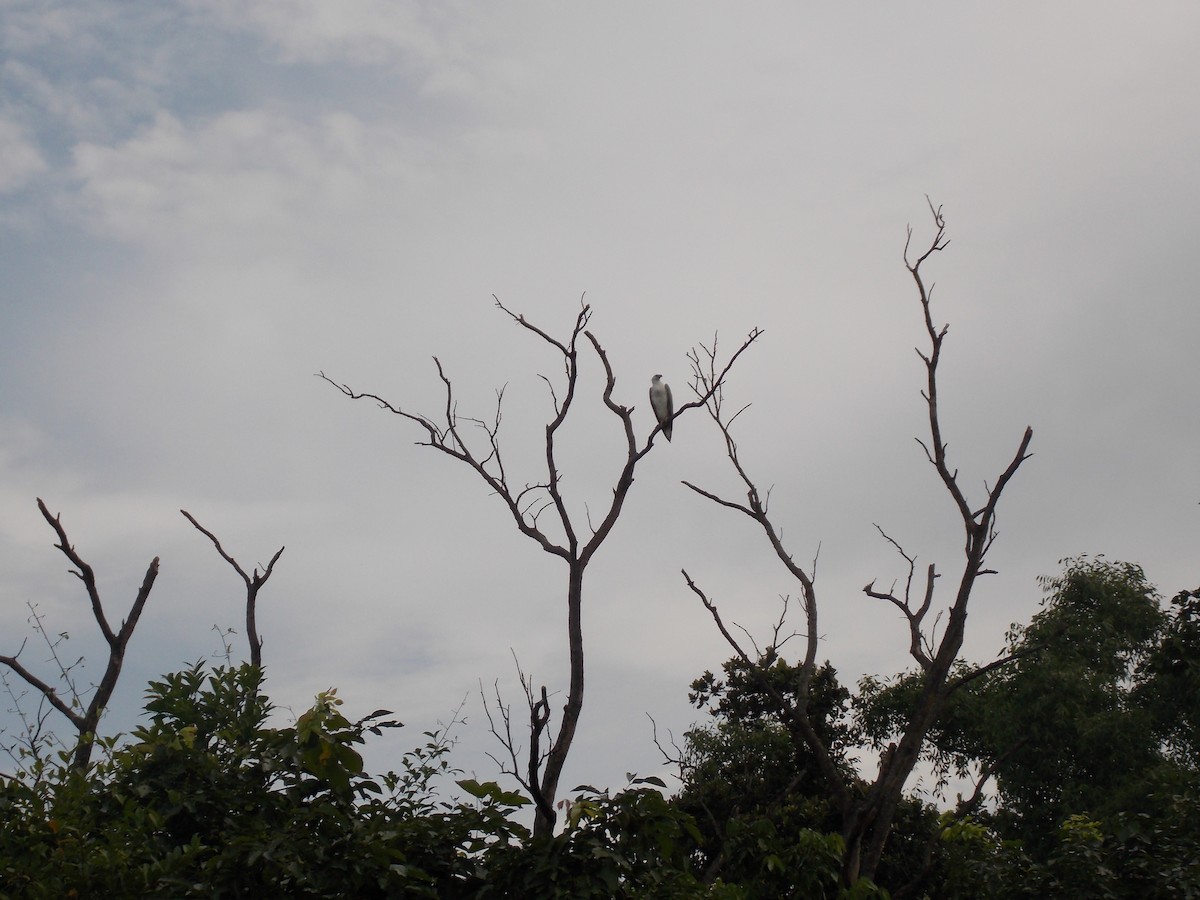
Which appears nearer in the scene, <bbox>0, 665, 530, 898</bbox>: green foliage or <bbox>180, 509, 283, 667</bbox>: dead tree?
<bbox>0, 665, 530, 898</bbox>: green foliage

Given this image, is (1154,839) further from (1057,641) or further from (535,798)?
(1057,641)

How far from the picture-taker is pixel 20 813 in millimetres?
5371

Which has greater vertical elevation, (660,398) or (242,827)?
(660,398)

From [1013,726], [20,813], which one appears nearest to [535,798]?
[20,813]

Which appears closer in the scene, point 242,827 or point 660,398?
point 242,827

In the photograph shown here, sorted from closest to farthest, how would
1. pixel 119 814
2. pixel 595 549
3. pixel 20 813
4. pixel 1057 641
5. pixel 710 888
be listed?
pixel 20 813 → pixel 119 814 → pixel 710 888 → pixel 595 549 → pixel 1057 641

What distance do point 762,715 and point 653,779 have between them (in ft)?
48.0

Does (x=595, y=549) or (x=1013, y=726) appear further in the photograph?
(x=1013, y=726)

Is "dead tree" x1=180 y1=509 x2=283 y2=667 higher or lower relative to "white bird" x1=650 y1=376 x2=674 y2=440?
lower

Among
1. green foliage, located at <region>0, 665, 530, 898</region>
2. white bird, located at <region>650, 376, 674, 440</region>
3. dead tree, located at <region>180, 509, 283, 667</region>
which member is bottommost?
green foliage, located at <region>0, 665, 530, 898</region>

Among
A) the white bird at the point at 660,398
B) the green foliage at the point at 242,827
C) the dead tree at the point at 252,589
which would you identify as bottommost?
the green foliage at the point at 242,827

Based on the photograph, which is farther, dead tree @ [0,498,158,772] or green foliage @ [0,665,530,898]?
dead tree @ [0,498,158,772]

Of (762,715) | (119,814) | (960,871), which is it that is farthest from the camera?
(762,715)

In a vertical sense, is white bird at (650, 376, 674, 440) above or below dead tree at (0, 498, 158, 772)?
above
